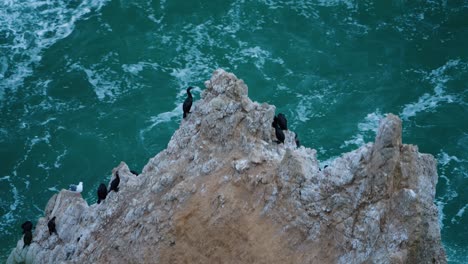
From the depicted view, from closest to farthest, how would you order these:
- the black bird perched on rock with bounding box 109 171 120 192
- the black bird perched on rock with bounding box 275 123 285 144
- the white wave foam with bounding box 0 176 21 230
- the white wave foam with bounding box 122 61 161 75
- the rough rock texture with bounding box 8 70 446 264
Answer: the rough rock texture with bounding box 8 70 446 264 → the black bird perched on rock with bounding box 275 123 285 144 → the black bird perched on rock with bounding box 109 171 120 192 → the white wave foam with bounding box 0 176 21 230 → the white wave foam with bounding box 122 61 161 75

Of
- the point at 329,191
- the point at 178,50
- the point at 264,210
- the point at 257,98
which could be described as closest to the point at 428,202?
the point at 329,191

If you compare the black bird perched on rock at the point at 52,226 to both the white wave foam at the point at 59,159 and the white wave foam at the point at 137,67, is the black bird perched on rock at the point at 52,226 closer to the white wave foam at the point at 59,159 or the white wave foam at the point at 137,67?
the white wave foam at the point at 59,159

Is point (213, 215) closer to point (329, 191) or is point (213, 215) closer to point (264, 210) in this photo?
point (264, 210)

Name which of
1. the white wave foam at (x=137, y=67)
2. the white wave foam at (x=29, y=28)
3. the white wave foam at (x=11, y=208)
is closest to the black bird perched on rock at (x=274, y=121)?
the white wave foam at (x=11, y=208)

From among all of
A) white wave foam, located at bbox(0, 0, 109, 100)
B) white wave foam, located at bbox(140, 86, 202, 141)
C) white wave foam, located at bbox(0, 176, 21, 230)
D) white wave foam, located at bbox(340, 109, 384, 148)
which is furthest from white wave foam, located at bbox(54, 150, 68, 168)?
white wave foam, located at bbox(340, 109, 384, 148)

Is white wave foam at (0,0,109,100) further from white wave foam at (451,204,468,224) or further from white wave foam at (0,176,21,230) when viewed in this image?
white wave foam at (451,204,468,224)
